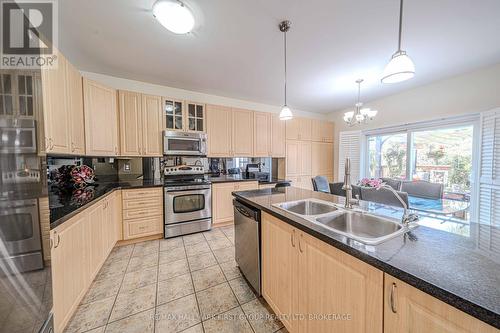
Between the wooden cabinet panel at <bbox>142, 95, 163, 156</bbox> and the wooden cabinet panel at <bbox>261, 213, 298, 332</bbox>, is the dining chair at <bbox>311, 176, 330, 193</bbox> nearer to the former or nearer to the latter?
the wooden cabinet panel at <bbox>261, 213, 298, 332</bbox>

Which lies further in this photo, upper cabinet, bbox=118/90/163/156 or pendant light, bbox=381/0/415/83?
upper cabinet, bbox=118/90/163/156

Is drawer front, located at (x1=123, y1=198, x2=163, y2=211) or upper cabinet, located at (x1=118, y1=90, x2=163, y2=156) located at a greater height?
upper cabinet, located at (x1=118, y1=90, x2=163, y2=156)

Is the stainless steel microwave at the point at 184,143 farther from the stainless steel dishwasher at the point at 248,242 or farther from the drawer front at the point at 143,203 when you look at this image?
the stainless steel dishwasher at the point at 248,242

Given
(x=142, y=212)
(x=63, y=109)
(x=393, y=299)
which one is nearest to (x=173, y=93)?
(x=63, y=109)

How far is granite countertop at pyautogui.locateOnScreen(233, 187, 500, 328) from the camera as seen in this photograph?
50 centimetres

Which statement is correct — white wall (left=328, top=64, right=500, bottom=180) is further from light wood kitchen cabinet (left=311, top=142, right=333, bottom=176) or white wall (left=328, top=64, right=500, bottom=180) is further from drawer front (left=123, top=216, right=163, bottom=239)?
drawer front (left=123, top=216, right=163, bottom=239)

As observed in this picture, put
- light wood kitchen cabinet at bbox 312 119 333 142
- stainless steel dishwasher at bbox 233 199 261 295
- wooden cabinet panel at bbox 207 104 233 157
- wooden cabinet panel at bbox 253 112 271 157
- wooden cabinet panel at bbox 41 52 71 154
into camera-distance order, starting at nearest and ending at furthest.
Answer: wooden cabinet panel at bbox 41 52 71 154, stainless steel dishwasher at bbox 233 199 261 295, wooden cabinet panel at bbox 207 104 233 157, wooden cabinet panel at bbox 253 112 271 157, light wood kitchen cabinet at bbox 312 119 333 142

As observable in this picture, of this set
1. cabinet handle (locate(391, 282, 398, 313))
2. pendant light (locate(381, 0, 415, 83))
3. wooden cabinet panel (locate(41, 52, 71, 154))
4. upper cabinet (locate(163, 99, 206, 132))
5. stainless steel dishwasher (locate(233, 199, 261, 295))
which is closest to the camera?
cabinet handle (locate(391, 282, 398, 313))

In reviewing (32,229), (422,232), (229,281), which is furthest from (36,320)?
(422,232)

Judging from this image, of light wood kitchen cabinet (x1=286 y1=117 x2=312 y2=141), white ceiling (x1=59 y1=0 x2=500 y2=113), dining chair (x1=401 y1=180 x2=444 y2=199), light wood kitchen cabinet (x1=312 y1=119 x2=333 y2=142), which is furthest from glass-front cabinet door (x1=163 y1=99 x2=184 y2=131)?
dining chair (x1=401 y1=180 x2=444 y2=199)

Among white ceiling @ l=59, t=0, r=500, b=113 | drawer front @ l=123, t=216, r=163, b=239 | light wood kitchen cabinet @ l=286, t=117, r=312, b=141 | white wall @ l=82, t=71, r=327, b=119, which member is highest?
white ceiling @ l=59, t=0, r=500, b=113

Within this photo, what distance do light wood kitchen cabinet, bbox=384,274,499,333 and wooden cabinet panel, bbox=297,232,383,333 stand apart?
0.11ft

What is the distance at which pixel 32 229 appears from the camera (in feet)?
2.20

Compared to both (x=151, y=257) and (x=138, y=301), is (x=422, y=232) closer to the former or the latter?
(x=138, y=301)
